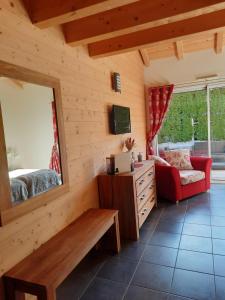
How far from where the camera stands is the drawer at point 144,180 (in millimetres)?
2766

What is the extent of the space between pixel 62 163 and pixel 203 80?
3.59m

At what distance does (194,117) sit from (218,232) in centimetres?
268

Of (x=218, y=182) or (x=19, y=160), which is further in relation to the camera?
(x=218, y=182)

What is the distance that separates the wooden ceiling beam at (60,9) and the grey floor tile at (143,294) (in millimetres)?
2182

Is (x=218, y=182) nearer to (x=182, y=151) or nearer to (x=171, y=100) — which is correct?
(x=182, y=151)

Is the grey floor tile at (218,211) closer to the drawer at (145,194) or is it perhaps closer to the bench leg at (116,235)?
the drawer at (145,194)

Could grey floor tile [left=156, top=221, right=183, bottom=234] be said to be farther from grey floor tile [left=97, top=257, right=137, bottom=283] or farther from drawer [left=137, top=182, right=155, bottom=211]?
grey floor tile [left=97, top=257, right=137, bottom=283]

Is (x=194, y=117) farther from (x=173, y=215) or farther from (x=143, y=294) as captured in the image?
(x=143, y=294)

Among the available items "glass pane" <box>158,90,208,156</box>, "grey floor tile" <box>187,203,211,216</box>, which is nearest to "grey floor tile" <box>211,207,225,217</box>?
"grey floor tile" <box>187,203,211,216</box>

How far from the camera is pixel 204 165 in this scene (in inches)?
161

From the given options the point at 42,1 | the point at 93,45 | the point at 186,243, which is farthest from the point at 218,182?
the point at 42,1

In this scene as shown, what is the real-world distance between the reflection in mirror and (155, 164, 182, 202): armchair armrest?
2157mm

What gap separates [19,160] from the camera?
162 cm

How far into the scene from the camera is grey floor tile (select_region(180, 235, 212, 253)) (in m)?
2.33
